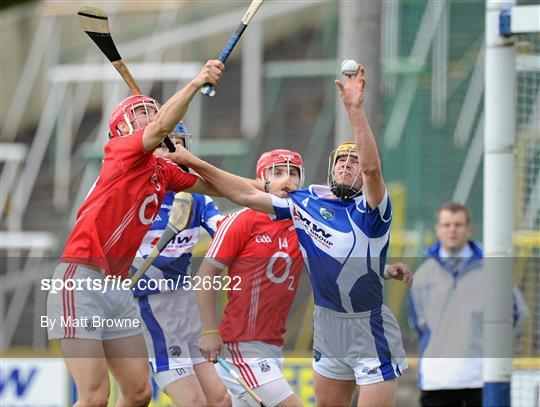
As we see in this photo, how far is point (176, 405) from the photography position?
9320mm

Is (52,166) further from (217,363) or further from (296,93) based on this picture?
(217,363)

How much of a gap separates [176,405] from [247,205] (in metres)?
1.55

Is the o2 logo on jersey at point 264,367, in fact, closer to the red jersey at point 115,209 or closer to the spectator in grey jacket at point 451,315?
the red jersey at point 115,209

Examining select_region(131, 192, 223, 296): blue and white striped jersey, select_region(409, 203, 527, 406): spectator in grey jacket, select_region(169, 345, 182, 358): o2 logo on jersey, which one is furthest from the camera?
select_region(409, 203, 527, 406): spectator in grey jacket

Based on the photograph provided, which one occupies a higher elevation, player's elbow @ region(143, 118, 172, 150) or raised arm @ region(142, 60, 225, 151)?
raised arm @ region(142, 60, 225, 151)

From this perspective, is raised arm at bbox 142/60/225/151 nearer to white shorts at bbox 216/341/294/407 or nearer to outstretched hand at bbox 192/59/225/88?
outstretched hand at bbox 192/59/225/88

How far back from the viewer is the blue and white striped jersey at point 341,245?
27.6ft

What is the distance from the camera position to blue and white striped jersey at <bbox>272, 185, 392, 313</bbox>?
8406mm

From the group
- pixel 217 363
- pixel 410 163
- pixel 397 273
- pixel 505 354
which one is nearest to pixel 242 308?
pixel 217 363

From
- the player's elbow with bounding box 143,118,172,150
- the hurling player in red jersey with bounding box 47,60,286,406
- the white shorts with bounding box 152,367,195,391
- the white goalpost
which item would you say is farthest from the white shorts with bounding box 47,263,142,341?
the white goalpost

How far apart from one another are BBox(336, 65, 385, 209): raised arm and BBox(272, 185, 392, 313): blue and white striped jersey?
1.04ft
